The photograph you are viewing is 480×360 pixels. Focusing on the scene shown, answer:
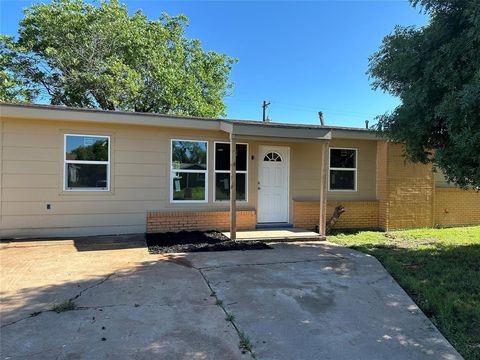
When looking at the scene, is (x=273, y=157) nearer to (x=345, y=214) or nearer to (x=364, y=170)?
(x=345, y=214)

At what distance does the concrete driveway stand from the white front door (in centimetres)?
353

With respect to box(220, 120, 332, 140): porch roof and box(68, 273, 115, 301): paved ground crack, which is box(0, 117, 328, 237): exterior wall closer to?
box(220, 120, 332, 140): porch roof

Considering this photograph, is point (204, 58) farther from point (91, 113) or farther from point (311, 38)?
point (91, 113)

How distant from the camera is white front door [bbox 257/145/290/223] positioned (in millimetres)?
10305

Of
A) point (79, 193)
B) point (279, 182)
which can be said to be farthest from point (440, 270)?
point (79, 193)

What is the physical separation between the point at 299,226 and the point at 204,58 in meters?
17.7

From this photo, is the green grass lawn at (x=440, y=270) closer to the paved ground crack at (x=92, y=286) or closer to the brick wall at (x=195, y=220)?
the brick wall at (x=195, y=220)

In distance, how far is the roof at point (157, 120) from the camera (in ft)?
26.1

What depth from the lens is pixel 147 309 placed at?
13.8 feet

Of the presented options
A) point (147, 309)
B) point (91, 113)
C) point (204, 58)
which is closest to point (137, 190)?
point (91, 113)

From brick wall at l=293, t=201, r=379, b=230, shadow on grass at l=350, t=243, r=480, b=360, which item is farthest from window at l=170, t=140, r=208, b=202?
shadow on grass at l=350, t=243, r=480, b=360

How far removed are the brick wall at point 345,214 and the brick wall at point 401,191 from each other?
0.95ft

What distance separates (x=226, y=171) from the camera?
9930 mm

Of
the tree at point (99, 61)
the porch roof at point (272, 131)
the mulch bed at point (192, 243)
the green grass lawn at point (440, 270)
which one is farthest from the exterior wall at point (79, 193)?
the tree at point (99, 61)
